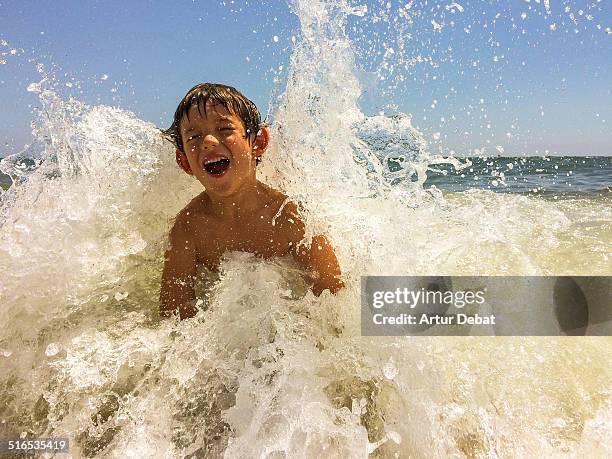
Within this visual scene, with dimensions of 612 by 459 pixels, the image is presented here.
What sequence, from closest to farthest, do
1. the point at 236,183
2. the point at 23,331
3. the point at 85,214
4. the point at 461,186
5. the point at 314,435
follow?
the point at 314,435
the point at 23,331
the point at 236,183
the point at 85,214
the point at 461,186

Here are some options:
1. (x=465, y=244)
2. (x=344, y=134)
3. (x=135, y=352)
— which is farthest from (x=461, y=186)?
(x=135, y=352)

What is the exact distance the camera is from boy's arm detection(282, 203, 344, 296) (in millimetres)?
2414

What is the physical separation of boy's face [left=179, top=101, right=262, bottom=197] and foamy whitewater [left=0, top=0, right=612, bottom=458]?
0.48 m

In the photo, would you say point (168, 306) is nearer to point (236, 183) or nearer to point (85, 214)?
point (236, 183)

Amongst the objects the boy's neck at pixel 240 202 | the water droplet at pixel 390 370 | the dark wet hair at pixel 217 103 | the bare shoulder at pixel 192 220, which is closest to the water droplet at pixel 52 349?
the bare shoulder at pixel 192 220

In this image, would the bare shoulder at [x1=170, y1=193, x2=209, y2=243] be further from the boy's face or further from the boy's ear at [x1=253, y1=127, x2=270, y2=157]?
the boy's ear at [x1=253, y1=127, x2=270, y2=157]

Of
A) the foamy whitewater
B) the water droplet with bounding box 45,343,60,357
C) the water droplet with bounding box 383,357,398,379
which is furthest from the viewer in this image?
the water droplet with bounding box 45,343,60,357

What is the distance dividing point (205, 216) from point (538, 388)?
1.85 meters

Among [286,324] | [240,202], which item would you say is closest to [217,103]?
[240,202]

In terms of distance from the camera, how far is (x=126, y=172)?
3709 millimetres

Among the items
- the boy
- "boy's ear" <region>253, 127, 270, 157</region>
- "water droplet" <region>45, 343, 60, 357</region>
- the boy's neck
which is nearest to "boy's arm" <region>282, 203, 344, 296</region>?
the boy

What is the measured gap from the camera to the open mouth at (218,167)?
231 cm

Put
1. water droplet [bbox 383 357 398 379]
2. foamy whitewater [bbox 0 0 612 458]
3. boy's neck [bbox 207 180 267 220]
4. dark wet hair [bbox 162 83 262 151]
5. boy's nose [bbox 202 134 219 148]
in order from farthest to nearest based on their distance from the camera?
boy's neck [bbox 207 180 267 220] < dark wet hair [bbox 162 83 262 151] < boy's nose [bbox 202 134 219 148] < water droplet [bbox 383 357 398 379] < foamy whitewater [bbox 0 0 612 458]

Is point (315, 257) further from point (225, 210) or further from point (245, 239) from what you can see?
point (225, 210)
